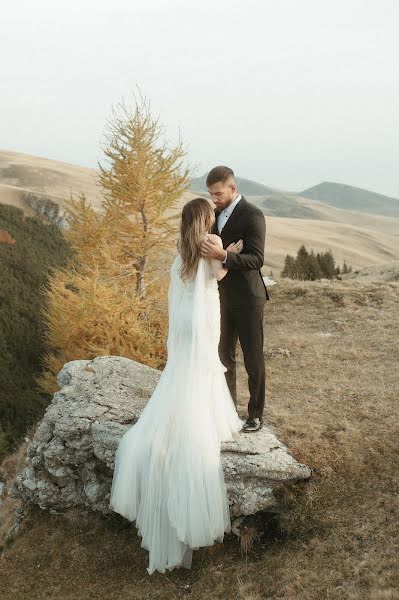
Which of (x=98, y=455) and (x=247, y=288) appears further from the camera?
(x=98, y=455)

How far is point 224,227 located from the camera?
6.30m

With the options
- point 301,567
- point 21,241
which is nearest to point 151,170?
point 301,567

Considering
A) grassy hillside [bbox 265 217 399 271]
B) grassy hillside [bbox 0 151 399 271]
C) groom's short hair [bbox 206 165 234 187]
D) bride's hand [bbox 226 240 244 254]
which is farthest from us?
grassy hillside [bbox 265 217 399 271]

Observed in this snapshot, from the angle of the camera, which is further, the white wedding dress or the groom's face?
the groom's face

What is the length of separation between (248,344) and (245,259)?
1131 millimetres

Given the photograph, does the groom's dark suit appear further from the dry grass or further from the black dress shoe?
the dry grass

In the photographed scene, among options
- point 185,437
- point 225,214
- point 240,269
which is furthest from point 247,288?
point 185,437

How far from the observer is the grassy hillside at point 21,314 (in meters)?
27.5

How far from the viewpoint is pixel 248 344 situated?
20.8ft

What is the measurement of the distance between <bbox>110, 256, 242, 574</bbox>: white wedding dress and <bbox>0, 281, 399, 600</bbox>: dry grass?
1.50 ft

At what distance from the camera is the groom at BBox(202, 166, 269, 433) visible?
5.91 m

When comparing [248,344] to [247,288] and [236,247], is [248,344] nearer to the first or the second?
[247,288]

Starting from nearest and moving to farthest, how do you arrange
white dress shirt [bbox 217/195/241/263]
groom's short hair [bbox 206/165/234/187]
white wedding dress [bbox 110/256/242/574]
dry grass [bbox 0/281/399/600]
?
dry grass [bbox 0/281/399/600] < white wedding dress [bbox 110/256/242/574] < groom's short hair [bbox 206/165/234/187] < white dress shirt [bbox 217/195/241/263]

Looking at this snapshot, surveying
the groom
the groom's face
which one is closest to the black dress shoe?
the groom
